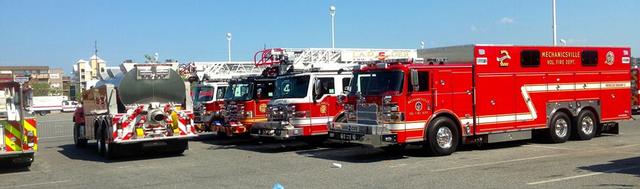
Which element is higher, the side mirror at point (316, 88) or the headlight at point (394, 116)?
the side mirror at point (316, 88)

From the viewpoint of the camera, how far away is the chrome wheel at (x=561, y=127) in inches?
631

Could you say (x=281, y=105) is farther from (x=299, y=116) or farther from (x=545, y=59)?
(x=545, y=59)

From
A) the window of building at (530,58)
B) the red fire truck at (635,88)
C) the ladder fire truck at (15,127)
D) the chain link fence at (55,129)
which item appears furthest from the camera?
the chain link fence at (55,129)

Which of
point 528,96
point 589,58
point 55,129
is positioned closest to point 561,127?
point 528,96

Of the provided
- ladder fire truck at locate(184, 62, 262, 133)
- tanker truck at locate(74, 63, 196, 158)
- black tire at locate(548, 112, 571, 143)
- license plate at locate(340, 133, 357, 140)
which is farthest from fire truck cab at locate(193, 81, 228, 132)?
black tire at locate(548, 112, 571, 143)

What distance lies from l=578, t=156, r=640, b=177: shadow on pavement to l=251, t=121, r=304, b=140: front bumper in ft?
22.9

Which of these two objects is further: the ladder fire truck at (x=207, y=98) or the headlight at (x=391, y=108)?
the ladder fire truck at (x=207, y=98)

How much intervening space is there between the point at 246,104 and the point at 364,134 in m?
5.81

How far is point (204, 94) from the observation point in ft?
68.4

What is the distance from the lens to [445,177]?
10.4 meters

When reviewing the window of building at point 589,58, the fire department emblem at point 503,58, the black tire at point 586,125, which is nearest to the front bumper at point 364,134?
the fire department emblem at point 503,58

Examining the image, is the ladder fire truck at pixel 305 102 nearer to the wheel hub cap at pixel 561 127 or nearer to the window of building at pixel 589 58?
the wheel hub cap at pixel 561 127

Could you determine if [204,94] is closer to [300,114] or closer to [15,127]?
[300,114]

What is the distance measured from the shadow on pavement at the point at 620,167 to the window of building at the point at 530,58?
382 cm
